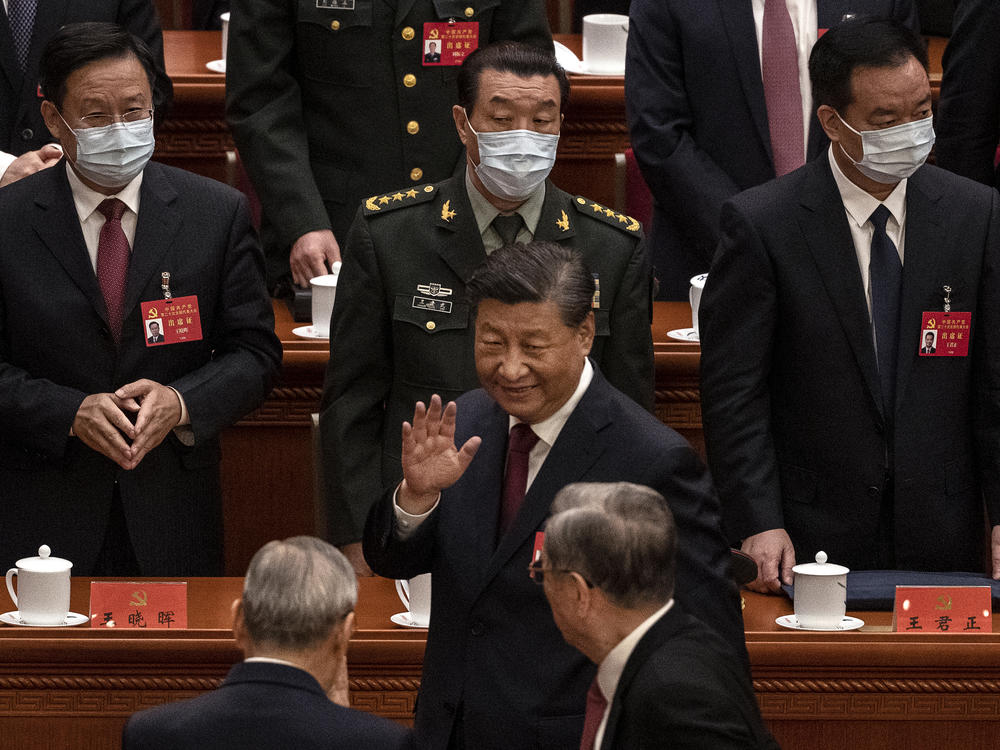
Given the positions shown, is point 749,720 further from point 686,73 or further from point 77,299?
point 686,73

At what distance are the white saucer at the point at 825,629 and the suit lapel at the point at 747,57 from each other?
1.37 metres

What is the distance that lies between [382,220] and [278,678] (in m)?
1.59

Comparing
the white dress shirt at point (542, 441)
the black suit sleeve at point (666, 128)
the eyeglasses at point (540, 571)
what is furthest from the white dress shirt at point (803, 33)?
the eyeglasses at point (540, 571)

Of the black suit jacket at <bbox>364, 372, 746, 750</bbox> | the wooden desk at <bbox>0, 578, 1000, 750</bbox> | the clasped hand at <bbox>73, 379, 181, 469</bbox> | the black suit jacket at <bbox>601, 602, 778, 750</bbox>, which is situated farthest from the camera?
the clasped hand at <bbox>73, 379, 181, 469</bbox>

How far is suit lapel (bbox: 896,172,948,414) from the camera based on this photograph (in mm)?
3566

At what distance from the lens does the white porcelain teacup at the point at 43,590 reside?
10.8 ft

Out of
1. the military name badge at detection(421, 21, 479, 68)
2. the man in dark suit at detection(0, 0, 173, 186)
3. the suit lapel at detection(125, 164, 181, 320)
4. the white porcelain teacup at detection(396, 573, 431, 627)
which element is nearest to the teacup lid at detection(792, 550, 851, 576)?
the white porcelain teacup at detection(396, 573, 431, 627)

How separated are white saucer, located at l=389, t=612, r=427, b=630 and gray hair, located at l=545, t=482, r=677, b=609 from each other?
3.30ft

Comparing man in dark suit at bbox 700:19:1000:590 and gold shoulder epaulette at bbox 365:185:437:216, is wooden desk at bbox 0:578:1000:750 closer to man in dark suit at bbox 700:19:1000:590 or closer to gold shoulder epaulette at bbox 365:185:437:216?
man in dark suit at bbox 700:19:1000:590

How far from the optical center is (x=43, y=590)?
3.28 meters

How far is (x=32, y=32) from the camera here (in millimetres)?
4375

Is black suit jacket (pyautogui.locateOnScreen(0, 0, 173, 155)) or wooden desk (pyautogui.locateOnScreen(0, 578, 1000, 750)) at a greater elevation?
black suit jacket (pyautogui.locateOnScreen(0, 0, 173, 155))

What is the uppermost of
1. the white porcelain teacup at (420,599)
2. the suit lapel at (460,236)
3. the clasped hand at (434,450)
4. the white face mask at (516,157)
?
the white face mask at (516,157)

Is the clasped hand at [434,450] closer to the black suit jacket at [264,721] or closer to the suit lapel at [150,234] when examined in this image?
the black suit jacket at [264,721]
